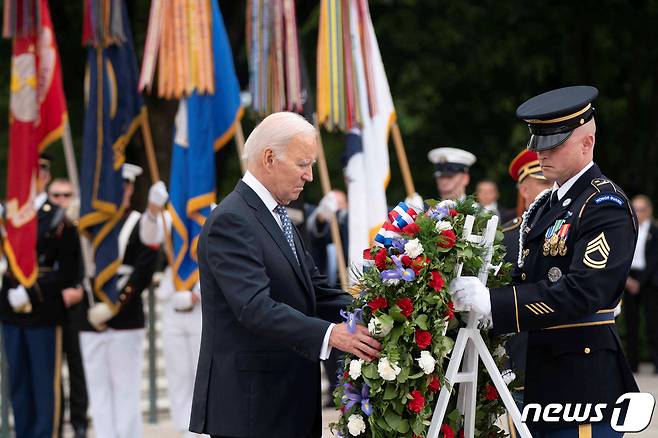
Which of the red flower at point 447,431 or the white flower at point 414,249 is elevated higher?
the white flower at point 414,249

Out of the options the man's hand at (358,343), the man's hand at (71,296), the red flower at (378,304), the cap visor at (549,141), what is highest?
the cap visor at (549,141)

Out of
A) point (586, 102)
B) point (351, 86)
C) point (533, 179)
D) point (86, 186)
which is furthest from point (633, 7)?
point (586, 102)

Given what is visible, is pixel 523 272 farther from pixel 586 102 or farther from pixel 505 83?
pixel 505 83

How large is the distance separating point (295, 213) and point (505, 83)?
369 inches

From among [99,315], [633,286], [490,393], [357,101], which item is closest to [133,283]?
[99,315]

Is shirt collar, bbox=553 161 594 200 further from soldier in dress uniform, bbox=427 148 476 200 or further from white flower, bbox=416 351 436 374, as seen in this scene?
soldier in dress uniform, bbox=427 148 476 200

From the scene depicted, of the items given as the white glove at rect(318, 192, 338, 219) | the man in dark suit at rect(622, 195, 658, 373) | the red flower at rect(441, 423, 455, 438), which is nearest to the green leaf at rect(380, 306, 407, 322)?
the red flower at rect(441, 423, 455, 438)

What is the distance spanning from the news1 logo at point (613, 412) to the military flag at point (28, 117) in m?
5.13

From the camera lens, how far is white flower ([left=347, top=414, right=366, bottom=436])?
442cm

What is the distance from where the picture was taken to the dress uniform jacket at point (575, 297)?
4.34m

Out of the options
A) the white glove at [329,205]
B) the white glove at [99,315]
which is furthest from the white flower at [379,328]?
the white glove at [329,205]

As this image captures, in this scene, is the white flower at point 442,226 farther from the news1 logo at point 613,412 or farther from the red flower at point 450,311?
the news1 logo at point 613,412

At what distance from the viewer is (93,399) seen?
8.84 metres

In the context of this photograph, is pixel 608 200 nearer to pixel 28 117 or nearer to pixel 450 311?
pixel 450 311
